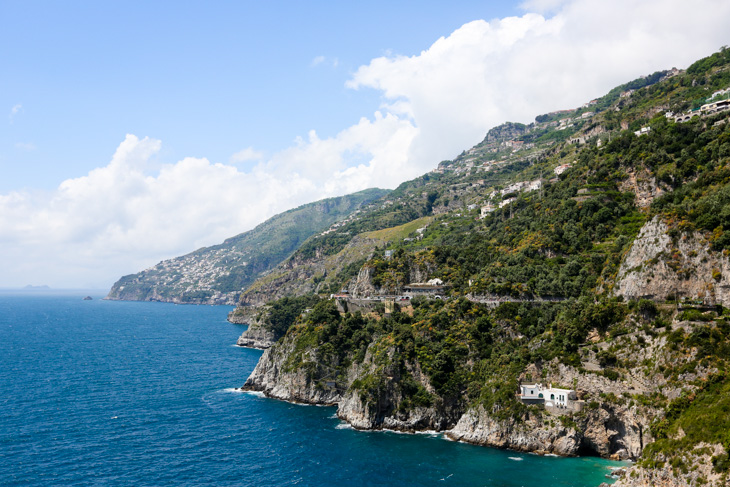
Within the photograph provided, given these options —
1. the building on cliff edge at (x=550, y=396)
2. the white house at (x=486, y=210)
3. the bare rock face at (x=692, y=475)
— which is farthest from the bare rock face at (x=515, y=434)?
the white house at (x=486, y=210)

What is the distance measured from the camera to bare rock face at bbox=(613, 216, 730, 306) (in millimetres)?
55000

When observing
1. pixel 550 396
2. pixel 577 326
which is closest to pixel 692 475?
pixel 550 396

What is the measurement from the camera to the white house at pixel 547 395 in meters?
57.8

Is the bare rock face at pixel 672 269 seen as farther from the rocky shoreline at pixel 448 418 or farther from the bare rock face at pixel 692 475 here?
the bare rock face at pixel 692 475

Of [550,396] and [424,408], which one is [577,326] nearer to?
[550,396]

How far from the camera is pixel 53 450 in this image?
2302 inches

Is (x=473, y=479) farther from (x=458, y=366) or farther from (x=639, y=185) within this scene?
(x=639, y=185)

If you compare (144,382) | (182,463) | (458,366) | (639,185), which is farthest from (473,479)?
(144,382)

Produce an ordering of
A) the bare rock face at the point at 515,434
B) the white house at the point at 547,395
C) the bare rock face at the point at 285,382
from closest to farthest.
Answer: the bare rock face at the point at 515,434
the white house at the point at 547,395
the bare rock face at the point at 285,382

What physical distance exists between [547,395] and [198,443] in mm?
45868

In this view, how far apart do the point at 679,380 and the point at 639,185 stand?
144 ft

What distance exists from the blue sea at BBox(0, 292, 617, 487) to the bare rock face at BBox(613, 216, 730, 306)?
21685 millimetres

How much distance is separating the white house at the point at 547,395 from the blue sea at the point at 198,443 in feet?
21.2

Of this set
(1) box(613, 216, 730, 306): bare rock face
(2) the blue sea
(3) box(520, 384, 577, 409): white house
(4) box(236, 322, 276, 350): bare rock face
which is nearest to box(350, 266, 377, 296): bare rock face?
(2) the blue sea
